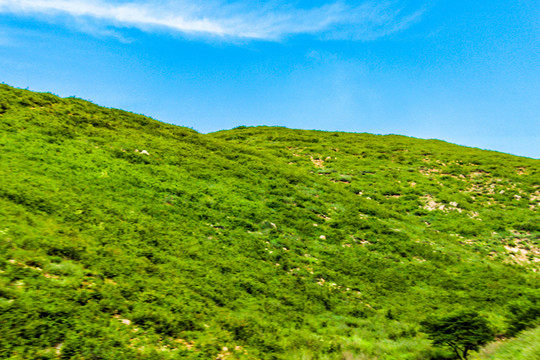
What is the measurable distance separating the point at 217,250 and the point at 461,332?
10.7 meters

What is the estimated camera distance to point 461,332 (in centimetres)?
1065

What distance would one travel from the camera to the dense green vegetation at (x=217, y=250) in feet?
30.9

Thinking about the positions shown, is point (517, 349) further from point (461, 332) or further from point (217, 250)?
point (217, 250)


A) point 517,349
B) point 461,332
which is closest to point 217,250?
point 461,332

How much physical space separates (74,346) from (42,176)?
35.6ft

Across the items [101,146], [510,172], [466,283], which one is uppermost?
[510,172]

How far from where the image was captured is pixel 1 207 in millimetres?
11688

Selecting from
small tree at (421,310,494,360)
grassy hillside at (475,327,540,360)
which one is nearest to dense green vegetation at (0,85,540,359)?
small tree at (421,310,494,360)

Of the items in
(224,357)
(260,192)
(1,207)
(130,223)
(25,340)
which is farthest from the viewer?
(260,192)

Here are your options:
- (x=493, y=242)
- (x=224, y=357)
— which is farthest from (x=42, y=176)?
(x=493, y=242)

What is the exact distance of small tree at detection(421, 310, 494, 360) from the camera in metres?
10.5

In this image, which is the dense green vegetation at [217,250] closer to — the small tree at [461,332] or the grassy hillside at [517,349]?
the small tree at [461,332]

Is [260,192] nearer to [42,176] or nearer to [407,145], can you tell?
[42,176]

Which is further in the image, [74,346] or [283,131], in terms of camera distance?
[283,131]
